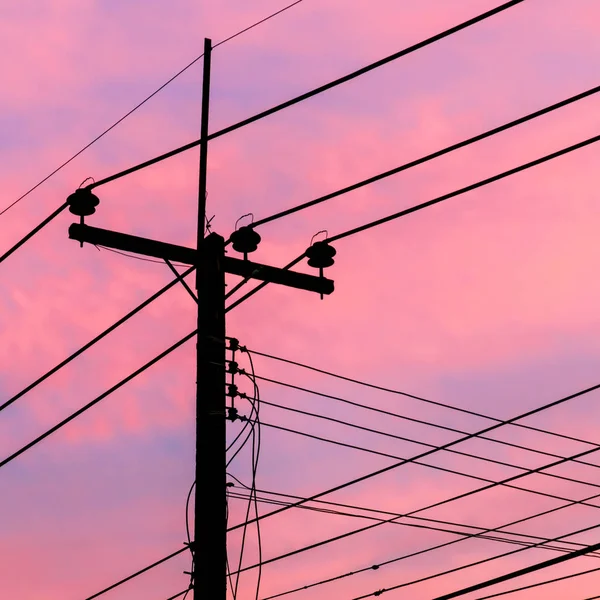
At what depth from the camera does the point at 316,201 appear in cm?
1311

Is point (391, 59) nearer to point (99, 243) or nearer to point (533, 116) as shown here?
point (533, 116)

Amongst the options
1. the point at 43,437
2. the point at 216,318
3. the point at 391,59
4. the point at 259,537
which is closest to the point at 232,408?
the point at 216,318

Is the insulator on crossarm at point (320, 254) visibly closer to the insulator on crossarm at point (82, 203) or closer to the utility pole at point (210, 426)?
the utility pole at point (210, 426)

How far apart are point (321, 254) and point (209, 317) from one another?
2213 millimetres

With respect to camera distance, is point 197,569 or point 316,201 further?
point 316,201

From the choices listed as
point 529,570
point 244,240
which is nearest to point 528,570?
point 529,570

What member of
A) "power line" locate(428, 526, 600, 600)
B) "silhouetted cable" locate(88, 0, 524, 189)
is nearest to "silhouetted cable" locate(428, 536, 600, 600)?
"power line" locate(428, 526, 600, 600)

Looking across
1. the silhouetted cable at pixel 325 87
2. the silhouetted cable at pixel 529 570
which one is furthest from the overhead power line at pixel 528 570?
the silhouetted cable at pixel 325 87

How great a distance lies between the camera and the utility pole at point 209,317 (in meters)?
12.4

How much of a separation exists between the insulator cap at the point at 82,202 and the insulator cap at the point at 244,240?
5.69 feet

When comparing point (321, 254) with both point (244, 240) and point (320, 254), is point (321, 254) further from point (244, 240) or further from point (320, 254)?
point (244, 240)

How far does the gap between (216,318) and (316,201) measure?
70.3 inches

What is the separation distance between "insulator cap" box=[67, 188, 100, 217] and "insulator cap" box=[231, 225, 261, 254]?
1734mm

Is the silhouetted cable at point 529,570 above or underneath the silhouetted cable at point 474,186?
underneath
